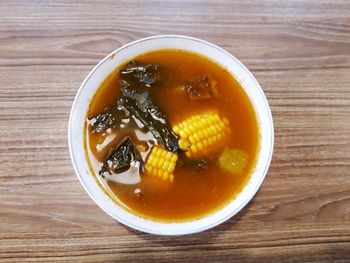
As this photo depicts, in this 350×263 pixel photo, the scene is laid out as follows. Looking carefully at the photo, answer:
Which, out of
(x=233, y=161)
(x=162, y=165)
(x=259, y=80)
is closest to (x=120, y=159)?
(x=162, y=165)

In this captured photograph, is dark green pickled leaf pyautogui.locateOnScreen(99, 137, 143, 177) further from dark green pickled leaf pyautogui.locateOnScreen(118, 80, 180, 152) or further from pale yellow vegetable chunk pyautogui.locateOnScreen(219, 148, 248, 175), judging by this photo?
pale yellow vegetable chunk pyautogui.locateOnScreen(219, 148, 248, 175)

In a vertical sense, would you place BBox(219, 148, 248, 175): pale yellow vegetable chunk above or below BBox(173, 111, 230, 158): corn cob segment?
below

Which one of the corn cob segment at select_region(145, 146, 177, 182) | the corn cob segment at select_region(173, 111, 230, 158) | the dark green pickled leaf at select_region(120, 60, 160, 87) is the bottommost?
the corn cob segment at select_region(145, 146, 177, 182)

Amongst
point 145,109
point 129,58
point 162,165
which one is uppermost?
point 129,58

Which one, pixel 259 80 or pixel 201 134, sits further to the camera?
pixel 259 80

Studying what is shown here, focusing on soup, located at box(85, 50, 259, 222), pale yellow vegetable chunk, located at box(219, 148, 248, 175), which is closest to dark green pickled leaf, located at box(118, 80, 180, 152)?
soup, located at box(85, 50, 259, 222)

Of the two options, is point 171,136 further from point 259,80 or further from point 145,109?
point 259,80

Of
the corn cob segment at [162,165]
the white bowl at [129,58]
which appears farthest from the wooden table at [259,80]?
the corn cob segment at [162,165]
